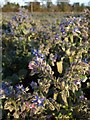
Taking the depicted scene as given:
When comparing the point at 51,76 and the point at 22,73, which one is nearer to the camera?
the point at 51,76

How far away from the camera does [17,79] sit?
2.98 meters

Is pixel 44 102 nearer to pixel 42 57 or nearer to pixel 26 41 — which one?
pixel 42 57

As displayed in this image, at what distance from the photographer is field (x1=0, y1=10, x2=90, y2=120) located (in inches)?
99.7

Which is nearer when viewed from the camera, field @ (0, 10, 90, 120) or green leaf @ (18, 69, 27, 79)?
field @ (0, 10, 90, 120)

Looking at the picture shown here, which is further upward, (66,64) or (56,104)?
(66,64)

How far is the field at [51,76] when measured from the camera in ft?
8.31

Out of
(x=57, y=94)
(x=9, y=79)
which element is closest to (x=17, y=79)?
(x=9, y=79)

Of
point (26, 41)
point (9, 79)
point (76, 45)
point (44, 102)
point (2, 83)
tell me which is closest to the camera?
point (44, 102)

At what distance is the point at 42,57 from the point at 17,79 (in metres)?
0.41

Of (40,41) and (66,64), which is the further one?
(40,41)

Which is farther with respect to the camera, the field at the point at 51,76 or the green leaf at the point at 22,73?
the green leaf at the point at 22,73

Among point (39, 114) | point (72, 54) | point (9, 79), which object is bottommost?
point (39, 114)

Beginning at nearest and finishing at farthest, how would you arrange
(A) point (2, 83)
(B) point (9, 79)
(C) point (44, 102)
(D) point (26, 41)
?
1. (C) point (44, 102)
2. (A) point (2, 83)
3. (B) point (9, 79)
4. (D) point (26, 41)

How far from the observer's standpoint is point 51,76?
2568 millimetres
